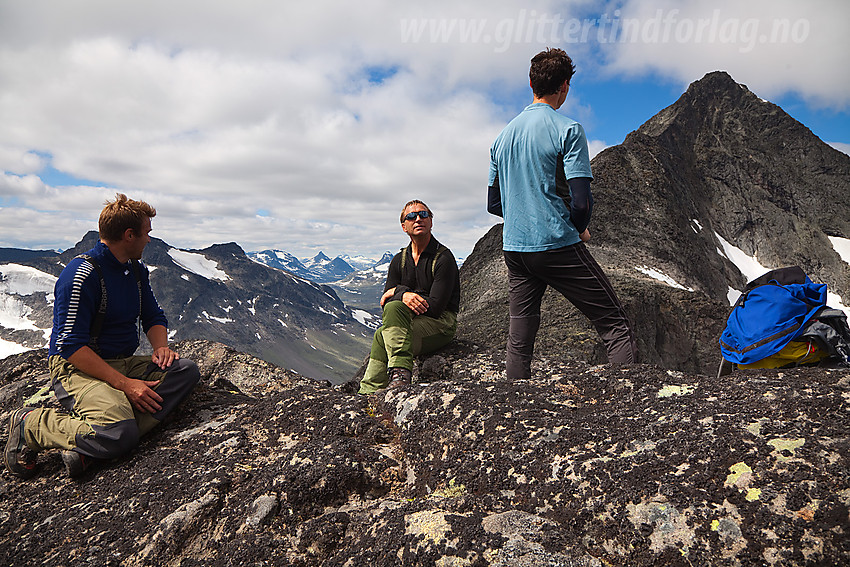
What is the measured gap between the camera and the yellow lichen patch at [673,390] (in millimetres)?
5309

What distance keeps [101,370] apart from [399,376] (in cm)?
390

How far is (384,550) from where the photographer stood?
3.77m

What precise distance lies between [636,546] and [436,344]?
565 centimetres

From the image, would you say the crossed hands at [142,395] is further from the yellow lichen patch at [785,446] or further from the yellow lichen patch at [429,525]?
the yellow lichen patch at [785,446]

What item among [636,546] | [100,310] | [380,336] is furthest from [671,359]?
[100,310]

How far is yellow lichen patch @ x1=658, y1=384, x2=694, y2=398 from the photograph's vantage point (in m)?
5.31

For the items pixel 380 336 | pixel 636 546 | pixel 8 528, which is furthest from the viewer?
pixel 380 336

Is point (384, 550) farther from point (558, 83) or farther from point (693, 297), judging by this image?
point (693, 297)

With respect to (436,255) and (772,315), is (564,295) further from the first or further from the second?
(436,255)

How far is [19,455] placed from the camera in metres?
5.96

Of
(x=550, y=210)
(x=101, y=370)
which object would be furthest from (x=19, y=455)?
(x=550, y=210)

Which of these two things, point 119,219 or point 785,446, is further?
point 119,219

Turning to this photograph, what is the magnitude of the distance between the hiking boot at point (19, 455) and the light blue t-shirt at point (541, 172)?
6595mm

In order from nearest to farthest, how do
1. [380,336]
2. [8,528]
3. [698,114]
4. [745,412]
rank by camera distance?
[745,412] < [8,528] < [380,336] < [698,114]
